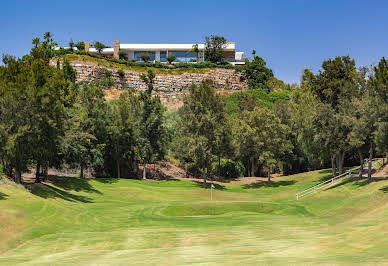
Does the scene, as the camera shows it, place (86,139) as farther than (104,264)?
Yes

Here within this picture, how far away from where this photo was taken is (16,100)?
41469 mm

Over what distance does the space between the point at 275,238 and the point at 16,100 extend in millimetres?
28925

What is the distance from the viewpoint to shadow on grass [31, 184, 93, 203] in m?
41.6

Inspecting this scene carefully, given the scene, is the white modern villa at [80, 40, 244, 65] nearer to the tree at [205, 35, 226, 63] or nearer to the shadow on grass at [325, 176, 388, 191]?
the tree at [205, 35, 226, 63]

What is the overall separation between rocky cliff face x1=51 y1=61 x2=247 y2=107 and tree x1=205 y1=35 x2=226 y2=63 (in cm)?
723

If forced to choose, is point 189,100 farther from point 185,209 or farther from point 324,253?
point 324,253

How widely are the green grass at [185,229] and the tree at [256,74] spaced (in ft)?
222

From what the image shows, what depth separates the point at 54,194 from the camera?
143 ft

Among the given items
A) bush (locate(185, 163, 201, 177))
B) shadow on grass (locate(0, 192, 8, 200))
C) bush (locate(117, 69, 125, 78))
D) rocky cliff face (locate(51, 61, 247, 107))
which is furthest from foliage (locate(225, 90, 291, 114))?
shadow on grass (locate(0, 192, 8, 200))

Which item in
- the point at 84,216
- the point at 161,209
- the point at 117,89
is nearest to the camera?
the point at 84,216

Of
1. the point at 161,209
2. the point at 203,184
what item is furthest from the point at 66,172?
the point at 161,209

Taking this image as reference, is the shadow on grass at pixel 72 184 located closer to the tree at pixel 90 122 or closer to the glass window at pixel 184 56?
the tree at pixel 90 122

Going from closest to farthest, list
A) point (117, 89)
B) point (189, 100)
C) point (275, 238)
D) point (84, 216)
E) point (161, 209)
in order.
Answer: point (275, 238) → point (84, 216) → point (161, 209) → point (189, 100) → point (117, 89)

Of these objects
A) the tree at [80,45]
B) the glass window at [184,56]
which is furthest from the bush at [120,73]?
the glass window at [184,56]
